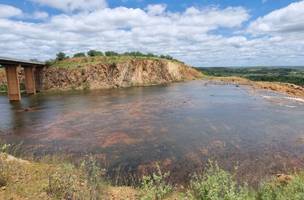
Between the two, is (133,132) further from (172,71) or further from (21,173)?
(172,71)

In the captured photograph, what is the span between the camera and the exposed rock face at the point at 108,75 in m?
62.5

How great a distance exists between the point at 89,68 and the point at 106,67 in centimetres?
371

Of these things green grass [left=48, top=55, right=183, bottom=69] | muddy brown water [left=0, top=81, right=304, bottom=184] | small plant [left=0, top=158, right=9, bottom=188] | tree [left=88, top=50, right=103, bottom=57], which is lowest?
muddy brown water [left=0, top=81, right=304, bottom=184]

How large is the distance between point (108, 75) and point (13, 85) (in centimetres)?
2107

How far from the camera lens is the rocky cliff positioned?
62.5 m

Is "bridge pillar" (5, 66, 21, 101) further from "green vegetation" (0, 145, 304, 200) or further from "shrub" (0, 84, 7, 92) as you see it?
"green vegetation" (0, 145, 304, 200)

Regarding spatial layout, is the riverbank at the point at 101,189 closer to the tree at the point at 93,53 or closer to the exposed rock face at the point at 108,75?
the exposed rock face at the point at 108,75

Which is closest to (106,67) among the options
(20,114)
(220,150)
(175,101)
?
(175,101)

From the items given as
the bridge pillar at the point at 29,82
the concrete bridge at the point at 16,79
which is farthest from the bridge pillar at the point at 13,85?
the bridge pillar at the point at 29,82

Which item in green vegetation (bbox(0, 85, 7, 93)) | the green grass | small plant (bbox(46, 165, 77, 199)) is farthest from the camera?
the green grass

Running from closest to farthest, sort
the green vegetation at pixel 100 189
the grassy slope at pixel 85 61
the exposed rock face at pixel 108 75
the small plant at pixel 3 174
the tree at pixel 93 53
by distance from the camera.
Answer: the green vegetation at pixel 100 189
the small plant at pixel 3 174
the exposed rock face at pixel 108 75
the grassy slope at pixel 85 61
the tree at pixel 93 53

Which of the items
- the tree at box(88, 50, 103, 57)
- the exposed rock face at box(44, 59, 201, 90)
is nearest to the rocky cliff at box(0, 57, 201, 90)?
the exposed rock face at box(44, 59, 201, 90)

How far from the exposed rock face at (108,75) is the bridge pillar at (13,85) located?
491 inches

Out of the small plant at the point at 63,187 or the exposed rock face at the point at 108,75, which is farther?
the exposed rock face at the point at 108,75
